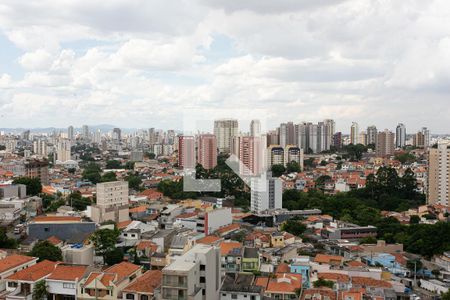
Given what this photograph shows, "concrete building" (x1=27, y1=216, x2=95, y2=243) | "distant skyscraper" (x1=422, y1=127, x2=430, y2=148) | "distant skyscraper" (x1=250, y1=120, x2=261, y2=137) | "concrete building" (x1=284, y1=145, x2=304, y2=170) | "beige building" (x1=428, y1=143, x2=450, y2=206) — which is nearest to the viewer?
"concrete building" (x1=27, y1=216, x2=95, y2=243)

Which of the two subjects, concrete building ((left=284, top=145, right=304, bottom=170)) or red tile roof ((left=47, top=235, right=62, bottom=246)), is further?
concrete building ((left=284, top=145, right=304, bottom=170))

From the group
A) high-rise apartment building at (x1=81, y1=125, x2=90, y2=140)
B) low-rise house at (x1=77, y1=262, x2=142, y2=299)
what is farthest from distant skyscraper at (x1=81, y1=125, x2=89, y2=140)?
low-rise house at (x1=77, y1=262, x2=142, y2=299)

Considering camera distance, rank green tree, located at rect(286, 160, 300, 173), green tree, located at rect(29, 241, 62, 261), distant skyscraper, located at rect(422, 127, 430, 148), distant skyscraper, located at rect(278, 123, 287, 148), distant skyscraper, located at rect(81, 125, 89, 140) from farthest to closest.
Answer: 1. distant skyscraper, located at rect(81, 125, 89, 140)
2. distant skyscraper, located at rect(422, 127, 430, 148)
3. distant skyscraper, located at rect(278, 123, 287, 148)
4. green tree, located at rect(286, 160, 300, 173)
5. green tree, located at rect(29, 241, 62, 261)

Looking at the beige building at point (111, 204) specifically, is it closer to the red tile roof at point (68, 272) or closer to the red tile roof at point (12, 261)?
the red tile roof at point (12, 261)

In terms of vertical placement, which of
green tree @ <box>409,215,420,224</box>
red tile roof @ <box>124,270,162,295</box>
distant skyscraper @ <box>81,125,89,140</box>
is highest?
distant skyscraper @ <box>81,125,89,140</box>

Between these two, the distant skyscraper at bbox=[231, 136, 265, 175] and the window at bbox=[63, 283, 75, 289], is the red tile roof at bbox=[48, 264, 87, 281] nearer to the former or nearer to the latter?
the window at bbox=[63, 283, 75, 289]

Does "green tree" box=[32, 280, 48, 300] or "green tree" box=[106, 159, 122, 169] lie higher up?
"green tree" box=[106, 159, 122, 169]

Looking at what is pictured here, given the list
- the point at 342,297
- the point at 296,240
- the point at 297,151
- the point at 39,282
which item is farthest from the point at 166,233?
the point at 297,151
